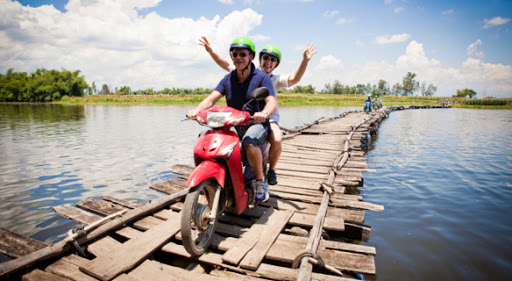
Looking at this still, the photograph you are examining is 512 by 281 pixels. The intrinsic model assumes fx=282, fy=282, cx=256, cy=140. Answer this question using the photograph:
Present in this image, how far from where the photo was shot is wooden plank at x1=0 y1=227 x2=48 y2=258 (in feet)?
8.48

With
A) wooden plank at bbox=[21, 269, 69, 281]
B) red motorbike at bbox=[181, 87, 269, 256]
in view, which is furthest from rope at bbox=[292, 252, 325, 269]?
wooden plank at bbox=[21, 269, 69, 281]

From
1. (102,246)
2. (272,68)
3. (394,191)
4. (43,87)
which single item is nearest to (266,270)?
(102,246)

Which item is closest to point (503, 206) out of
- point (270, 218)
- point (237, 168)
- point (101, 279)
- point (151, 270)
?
point (270, 218)

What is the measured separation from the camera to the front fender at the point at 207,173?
2.51m

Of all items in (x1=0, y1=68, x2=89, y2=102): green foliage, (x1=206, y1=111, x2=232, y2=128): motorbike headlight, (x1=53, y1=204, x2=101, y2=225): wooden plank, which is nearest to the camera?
(x1=206, y1=111, x2=232, y2=128): motorbike headlight

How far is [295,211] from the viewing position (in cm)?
386

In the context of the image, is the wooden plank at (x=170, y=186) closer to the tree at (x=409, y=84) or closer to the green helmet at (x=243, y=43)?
the green helmet at (x=243, y=43)

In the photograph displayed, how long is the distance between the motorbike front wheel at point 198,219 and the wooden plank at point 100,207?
1.44 meters

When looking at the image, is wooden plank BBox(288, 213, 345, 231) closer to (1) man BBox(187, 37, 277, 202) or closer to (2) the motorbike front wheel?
(1) man BBox(187, 37, 277, 202)

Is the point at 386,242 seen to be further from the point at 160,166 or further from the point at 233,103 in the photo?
the point at 160,166

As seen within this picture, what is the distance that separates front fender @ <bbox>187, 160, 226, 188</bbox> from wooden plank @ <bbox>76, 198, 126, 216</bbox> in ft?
5.82

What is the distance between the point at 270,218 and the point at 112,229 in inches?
71.1

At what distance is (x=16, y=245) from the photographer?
2684 millimetres

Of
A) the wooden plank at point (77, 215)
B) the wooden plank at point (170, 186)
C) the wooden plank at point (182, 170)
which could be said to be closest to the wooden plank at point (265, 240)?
the wooden plank at point (170, 186)
